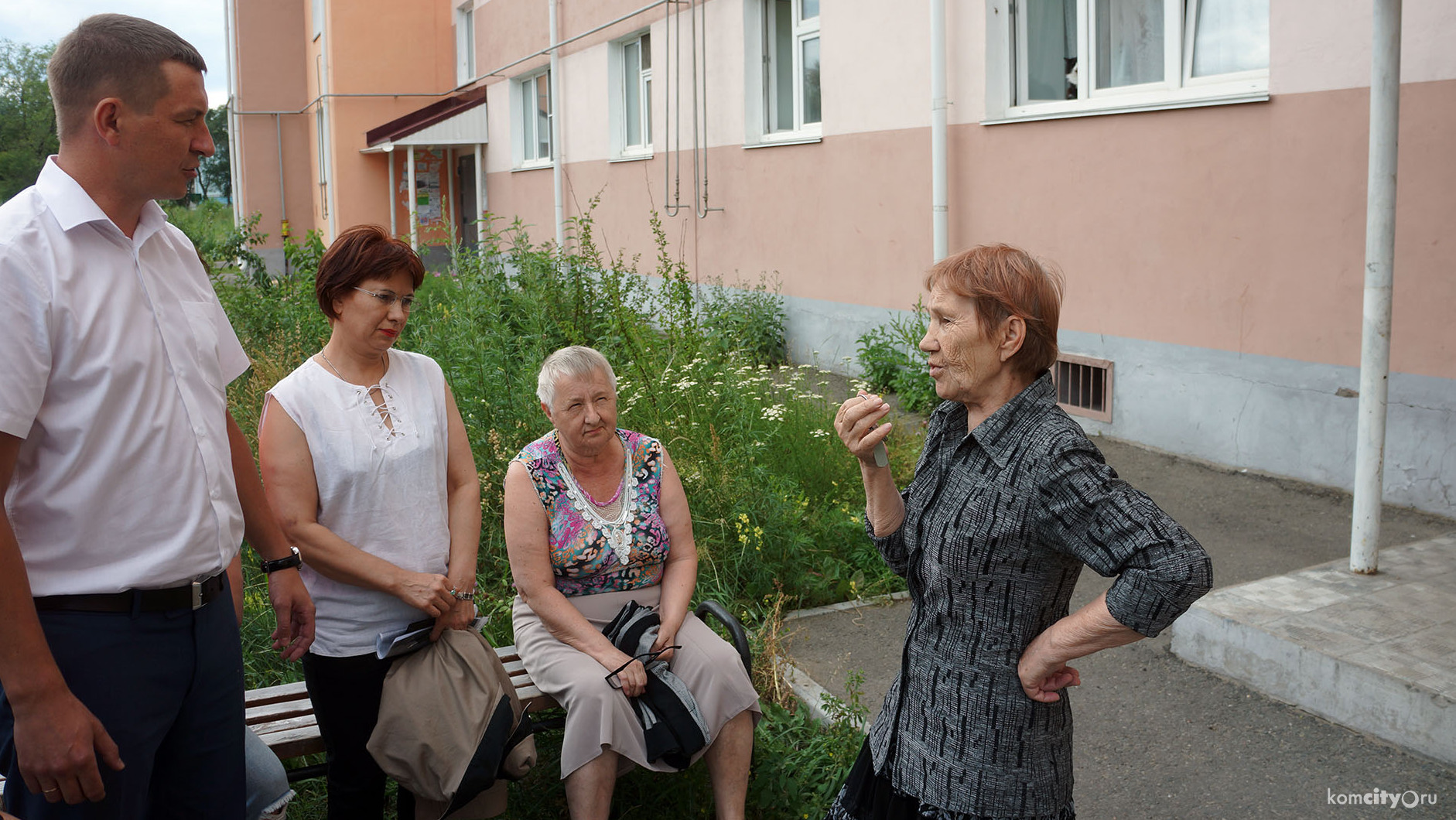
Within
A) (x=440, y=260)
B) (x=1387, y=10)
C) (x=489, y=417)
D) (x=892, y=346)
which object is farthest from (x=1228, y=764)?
(x=440, y=260)

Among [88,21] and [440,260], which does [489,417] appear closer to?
[88,21]

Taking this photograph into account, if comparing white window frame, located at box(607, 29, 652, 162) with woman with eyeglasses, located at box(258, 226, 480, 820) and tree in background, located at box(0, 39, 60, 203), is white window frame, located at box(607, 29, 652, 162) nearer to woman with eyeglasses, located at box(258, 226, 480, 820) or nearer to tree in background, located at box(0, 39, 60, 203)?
woman with eyeglasses, located at box(258, 226, 480, 820)

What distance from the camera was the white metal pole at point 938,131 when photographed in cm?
831

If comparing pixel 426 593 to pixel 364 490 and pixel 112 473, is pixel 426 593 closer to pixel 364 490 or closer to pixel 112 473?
pixel 364 490

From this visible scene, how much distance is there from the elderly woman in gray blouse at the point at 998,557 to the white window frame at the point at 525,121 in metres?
17.0

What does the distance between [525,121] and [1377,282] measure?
54.4ft

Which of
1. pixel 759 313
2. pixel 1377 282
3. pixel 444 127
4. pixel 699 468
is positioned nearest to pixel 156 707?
pixel 699 468

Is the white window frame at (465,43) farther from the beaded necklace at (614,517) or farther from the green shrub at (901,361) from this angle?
the beaded necklace at (614,517)

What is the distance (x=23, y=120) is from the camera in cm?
5184

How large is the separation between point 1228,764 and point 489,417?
139 inches

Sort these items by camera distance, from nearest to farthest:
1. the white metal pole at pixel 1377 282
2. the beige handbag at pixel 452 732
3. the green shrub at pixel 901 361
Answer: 1. the beige handbag at pixel 452 732
2. the white metal pole at pixel 1377 282
3. the green shrub at pixel 901 361

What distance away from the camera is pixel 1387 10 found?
4316mm

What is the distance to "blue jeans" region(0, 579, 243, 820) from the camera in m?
2.09

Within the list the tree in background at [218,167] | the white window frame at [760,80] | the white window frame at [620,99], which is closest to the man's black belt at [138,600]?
the white window frame at [760,80]
